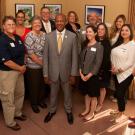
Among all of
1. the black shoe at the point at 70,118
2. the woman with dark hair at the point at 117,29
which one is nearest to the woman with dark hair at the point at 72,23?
the woman with dark hair at the point at 117,29

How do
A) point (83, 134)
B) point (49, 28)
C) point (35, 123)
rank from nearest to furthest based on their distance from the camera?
point (83, 134) < point (35, 123) < point (49, 28)

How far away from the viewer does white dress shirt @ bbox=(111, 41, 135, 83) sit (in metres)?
3.68

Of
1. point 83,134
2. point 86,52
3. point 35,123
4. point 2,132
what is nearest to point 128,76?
point 86,52

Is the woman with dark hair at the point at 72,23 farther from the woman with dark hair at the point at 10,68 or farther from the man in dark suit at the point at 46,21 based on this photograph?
the woman with dark hair at the point at 10,68

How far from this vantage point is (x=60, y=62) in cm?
377

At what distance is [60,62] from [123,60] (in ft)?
3.04

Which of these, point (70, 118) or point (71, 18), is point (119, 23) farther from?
point (70, 118)

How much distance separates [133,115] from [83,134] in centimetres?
109

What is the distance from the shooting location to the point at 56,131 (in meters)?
3.75

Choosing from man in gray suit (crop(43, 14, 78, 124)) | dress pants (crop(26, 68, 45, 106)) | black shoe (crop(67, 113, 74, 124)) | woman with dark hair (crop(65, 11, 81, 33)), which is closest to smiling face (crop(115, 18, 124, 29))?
woman with dark hair (crop(65, 11, 81, 33))

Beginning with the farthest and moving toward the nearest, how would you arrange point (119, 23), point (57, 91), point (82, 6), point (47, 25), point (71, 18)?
1. point (82, 6)
2. point (71, 18)
3. point (47, 25)
4. point (119, 23)
5. point (57, 91)

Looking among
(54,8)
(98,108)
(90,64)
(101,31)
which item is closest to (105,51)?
(101,31)

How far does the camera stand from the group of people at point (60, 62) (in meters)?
3.59

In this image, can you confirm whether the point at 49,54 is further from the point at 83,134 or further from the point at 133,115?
the point at 133,115
